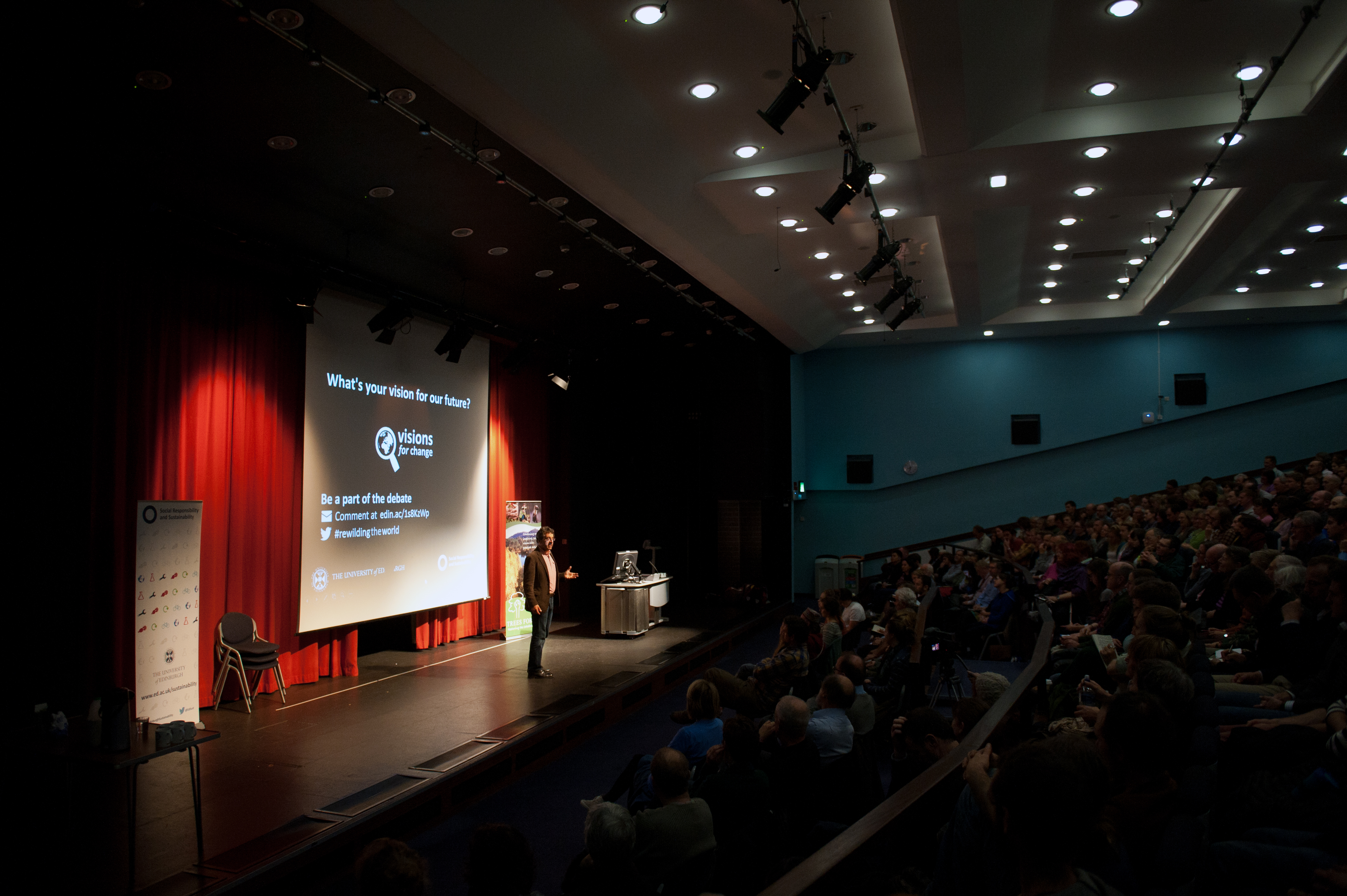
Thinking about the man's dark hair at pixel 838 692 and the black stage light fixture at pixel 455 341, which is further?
the black stage light fixture at pixel 455 341

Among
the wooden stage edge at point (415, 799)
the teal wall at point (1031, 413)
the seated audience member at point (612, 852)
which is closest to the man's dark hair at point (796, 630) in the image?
the wooden stage edge at point (415, 799)

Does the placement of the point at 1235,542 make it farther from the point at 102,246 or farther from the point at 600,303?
the point at 102,246

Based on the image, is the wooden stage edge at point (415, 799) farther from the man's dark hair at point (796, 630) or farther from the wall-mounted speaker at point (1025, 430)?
the wall-mounted speaker at point (1025, 430)

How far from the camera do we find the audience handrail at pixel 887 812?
1.53m

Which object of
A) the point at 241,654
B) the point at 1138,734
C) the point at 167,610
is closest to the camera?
the point at 1138,734

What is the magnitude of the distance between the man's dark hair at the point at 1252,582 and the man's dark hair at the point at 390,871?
13.3ft

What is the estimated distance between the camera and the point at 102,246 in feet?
18.7

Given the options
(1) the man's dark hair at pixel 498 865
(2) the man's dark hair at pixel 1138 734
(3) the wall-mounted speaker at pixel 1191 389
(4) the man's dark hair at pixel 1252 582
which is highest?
(3) the wall-mounted speaker at pixel 1191 389

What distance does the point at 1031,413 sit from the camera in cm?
1386

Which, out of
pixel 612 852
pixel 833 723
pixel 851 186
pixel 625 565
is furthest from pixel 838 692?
pixel 625 565

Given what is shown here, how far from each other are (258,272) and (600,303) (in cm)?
360

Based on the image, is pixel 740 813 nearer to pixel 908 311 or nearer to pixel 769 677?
pixel 769 677

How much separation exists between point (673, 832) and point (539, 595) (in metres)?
5.16

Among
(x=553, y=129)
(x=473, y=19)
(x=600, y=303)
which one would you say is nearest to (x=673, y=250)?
(x=600, y=303)
